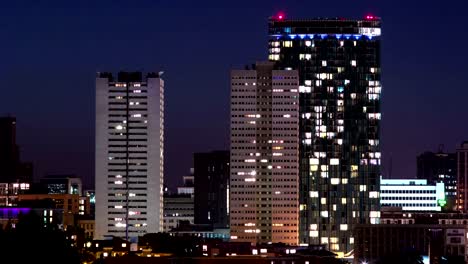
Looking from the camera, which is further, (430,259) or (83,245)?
(83,245)

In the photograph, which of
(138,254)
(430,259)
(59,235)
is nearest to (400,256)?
(430,259)

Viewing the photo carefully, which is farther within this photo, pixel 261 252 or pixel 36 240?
pixel 261 252

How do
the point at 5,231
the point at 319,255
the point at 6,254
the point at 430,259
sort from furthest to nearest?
the point at 319,255 → the point at 430,259 → the point at 5,231 → the point at 6,254

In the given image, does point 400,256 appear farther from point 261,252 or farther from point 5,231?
point 5,231

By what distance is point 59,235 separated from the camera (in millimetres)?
126438

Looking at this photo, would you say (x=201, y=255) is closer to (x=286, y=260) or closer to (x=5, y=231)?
(x=286, y=260)

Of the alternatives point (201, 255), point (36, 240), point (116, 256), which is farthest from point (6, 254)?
point (201, 255)

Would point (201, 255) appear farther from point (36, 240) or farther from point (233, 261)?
point (36, 240)

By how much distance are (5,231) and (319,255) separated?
76469 millimetres

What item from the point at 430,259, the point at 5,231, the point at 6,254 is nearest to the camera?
the point at 6,254

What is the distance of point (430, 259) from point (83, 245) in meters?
44.4

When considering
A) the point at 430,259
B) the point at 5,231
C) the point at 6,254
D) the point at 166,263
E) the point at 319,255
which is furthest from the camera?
the point at 319,255

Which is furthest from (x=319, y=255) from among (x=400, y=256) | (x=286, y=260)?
(x=400, y=256)

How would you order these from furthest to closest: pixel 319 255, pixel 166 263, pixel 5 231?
1. pixel 319 255
2. pixel 166 263
3. pixel 5 231
